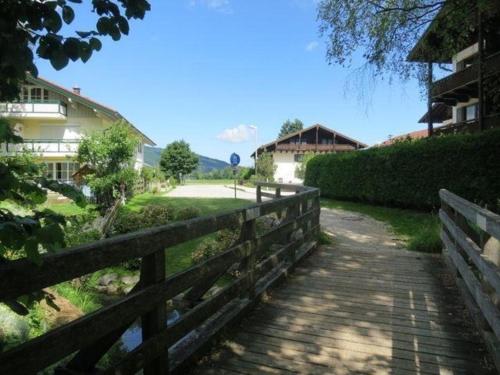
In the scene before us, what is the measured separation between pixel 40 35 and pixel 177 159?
6857 cm

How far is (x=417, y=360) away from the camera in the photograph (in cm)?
378

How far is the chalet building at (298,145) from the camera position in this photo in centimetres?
5316

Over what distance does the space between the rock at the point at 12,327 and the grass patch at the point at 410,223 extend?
689 centimetres

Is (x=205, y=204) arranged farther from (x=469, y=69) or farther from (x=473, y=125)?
(x=469, y=69)

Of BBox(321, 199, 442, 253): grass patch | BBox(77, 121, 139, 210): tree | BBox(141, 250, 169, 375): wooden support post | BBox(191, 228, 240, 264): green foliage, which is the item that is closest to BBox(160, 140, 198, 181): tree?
BBox(77, 121, 139, 210): tree

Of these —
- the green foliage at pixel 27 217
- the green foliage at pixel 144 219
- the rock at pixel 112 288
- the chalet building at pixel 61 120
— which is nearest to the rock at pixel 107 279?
the rock at pixel 112 288

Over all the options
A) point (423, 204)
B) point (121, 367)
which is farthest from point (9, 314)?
point (423, 204)

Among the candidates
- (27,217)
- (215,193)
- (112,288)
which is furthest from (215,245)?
(215,193)

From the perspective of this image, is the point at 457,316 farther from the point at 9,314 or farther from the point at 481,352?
the point at 9,314

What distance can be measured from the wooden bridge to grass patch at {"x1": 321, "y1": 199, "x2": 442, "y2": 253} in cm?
212

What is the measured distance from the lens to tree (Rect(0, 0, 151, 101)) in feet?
5.36

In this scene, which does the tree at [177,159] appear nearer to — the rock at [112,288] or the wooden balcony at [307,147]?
A: the wooden balcony at [307,147]

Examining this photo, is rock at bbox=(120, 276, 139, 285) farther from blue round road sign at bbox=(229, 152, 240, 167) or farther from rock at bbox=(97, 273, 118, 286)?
blue round road sign at bbox=(229, 152, 240, 167)

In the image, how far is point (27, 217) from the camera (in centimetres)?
179
